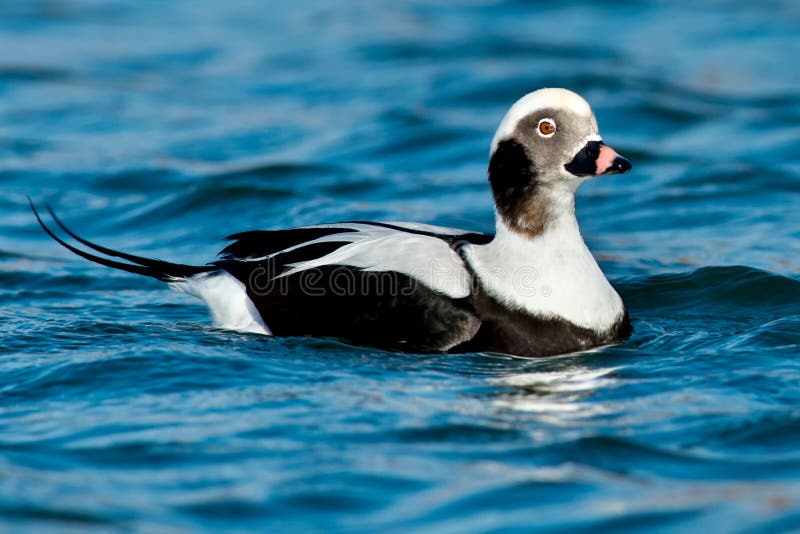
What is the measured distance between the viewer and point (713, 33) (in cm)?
1562

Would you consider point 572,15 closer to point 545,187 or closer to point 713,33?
point 713,33

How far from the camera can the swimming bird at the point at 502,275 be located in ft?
20.3

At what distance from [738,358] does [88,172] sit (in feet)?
21.5

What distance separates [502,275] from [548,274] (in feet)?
0.71

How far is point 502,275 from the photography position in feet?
20.5

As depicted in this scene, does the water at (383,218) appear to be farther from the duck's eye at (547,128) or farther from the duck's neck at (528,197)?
the duck's eye at (547,128)

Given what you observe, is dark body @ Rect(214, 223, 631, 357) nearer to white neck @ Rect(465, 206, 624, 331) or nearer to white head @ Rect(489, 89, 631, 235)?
white neck @ Rect(465, 206, 624, 331)

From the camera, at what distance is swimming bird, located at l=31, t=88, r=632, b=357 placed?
619cm

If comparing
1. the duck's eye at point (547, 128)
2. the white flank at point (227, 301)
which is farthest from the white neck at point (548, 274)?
the white flank at point (227, 301)

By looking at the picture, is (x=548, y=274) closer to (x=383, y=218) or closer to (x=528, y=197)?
(x=528, y=197)

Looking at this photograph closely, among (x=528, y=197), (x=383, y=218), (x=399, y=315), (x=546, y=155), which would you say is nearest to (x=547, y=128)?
(x=546, y=155)

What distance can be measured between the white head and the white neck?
0.07m

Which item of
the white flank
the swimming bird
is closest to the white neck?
the swimming bird

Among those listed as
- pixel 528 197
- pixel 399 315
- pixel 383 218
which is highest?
pixel 383 218
